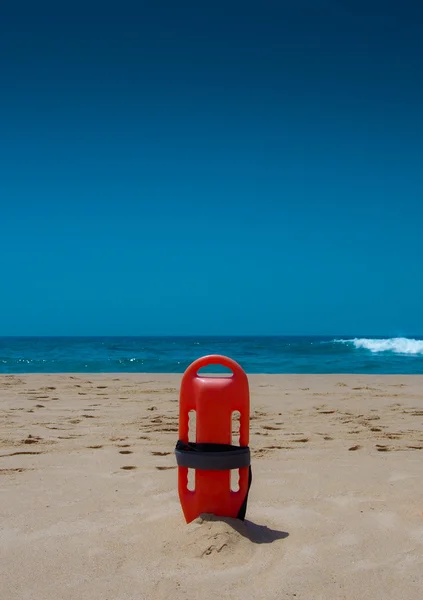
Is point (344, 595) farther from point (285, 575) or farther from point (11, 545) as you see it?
point (11, 545)

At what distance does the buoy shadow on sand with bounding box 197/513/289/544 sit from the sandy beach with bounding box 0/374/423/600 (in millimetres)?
10

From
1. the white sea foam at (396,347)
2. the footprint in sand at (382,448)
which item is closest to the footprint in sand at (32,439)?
the footprint in sand at (382,448)

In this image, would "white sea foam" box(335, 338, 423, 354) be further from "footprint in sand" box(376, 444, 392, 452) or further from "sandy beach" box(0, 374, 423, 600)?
"footprint in sand" box(376, 444, 392, 452)

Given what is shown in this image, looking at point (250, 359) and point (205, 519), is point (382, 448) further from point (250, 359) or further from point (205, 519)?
point (250, 359)

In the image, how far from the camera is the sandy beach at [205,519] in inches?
85.4

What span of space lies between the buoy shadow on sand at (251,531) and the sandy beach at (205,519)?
10 mm

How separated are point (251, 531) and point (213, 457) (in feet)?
1.32

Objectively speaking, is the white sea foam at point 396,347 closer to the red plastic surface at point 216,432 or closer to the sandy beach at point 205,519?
the sandy beach at point 205,519

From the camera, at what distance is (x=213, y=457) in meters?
2.60

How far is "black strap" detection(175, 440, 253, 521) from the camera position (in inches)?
102

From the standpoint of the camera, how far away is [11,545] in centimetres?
256

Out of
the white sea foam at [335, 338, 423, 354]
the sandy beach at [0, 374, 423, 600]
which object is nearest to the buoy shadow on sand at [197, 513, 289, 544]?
the sandy beach at [0, 374, 423, 600]

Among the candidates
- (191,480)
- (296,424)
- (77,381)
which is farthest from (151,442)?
(77,381)

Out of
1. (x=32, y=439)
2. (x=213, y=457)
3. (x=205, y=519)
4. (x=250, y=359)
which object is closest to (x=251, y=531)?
(x=205, y=519)
